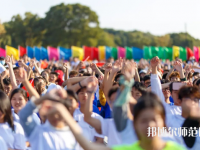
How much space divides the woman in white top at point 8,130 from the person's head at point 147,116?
1.57m

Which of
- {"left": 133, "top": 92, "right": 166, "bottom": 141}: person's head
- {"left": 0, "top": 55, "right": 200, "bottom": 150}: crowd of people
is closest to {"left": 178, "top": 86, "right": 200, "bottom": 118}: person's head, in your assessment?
{"left": 0, "top": 55, "right": 200, "bottom": 150}: crowd of people

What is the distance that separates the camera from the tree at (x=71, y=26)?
46.5 meters

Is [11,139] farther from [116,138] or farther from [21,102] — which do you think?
[116,138]

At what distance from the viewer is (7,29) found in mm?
47438

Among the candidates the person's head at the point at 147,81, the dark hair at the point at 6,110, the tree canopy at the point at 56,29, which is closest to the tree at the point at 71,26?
the tree canopy at the point at 56,29

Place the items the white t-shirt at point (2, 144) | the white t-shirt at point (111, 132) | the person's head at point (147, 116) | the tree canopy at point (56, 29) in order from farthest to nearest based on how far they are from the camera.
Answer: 1. the tree canopy at point (56, 29)
2. the white t-shirt at point (2, 144)
3. the white t-shirt at point (111, 132)
4. the person's head at point (147, 116)

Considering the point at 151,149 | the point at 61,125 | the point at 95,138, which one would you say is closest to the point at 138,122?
the point at 151,149

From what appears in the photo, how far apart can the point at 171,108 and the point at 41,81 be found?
2404 millimetres

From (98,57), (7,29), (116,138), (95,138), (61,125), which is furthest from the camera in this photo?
(7,29)

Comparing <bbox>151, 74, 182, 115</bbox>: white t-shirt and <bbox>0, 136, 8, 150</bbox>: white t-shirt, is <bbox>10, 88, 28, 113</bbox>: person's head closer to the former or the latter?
<bbox>0, 136, 8, 150</bbox>: white t-shirt

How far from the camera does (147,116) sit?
1.96 meters

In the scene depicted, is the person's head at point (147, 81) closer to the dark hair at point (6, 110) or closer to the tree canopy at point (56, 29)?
the dark hair at point (6, 110)

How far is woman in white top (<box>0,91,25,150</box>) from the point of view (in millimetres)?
3154

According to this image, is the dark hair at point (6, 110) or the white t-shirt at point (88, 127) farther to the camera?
the white t-shirt at point (88, 127)
